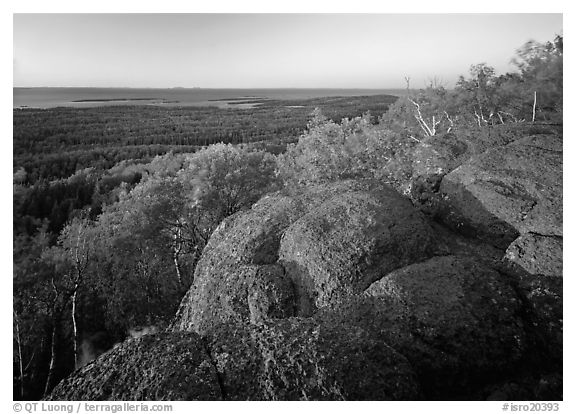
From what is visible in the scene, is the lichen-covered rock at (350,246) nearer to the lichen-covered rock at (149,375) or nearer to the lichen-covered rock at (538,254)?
the lichen-covered rock at (538,254)

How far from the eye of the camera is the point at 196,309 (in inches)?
188

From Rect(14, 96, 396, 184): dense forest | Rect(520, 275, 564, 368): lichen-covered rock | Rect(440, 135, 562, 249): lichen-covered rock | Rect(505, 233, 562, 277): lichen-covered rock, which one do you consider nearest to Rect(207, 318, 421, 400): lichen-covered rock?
Rect(520, 275, 564, 368): lichen-covered rock

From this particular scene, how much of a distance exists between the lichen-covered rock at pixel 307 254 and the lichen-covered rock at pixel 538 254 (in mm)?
818

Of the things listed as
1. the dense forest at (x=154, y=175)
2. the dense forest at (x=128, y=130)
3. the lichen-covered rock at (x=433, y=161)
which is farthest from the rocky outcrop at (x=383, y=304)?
the dense forest at (x=128, y=130)

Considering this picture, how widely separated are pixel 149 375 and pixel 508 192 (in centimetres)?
440

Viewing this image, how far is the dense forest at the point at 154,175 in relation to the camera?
18.2 ft

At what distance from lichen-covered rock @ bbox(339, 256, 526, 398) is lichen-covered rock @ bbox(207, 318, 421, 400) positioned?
7.3 inches

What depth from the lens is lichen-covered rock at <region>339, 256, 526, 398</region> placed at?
2.95 m

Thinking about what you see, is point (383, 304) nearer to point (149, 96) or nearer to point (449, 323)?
point (449, 323)

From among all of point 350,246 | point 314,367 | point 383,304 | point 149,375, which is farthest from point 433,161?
point 149,375

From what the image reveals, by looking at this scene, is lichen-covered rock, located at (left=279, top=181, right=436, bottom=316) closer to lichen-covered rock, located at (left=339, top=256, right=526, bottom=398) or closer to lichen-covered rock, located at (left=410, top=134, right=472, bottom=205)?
lichen-covered rock, located at (left=339, top=256, right=526, bottom=398)

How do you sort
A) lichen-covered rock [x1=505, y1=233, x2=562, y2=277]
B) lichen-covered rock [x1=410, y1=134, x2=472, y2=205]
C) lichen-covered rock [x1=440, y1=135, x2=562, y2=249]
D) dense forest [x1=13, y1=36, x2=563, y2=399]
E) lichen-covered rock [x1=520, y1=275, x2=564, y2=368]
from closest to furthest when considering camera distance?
lichen-covered rock [x1=520, y1=275, x2=564, y2=368]
lichen-covered rock [x1=505, y1=233, x2=562, y2=277]
lichen-covered rock [x1=440, y1=135, x2=562, y2=249]
lichen-covered rock [x1=410, y1=134, x2=472, y2=205]
dense forest [x1=13, y1=36, x2=563, y2=399]

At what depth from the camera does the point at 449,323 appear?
3021mm
